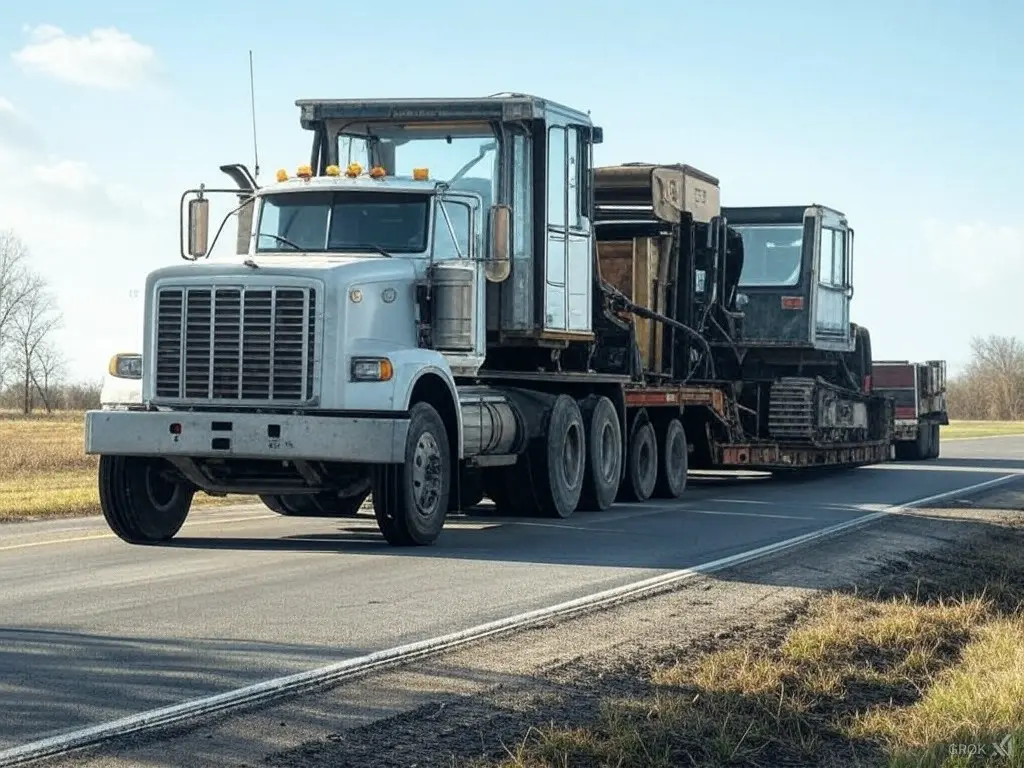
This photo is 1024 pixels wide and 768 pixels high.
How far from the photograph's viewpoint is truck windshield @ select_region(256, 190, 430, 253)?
49.1 ft

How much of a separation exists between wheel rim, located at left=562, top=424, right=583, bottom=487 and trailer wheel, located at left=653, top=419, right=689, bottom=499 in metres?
3.68

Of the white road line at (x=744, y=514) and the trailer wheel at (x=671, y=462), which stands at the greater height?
the trailer wheel at (x=671, y=462)

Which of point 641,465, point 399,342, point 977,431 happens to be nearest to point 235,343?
point 399,342

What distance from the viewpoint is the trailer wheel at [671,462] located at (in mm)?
21953

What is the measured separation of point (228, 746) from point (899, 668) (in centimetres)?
382

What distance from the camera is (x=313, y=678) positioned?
7598mm

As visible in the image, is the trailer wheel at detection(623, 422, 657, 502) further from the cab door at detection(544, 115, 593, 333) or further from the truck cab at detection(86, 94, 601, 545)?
the truck cab at detection(86, 94, 601, 545)

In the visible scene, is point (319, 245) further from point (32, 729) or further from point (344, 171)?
point (32, 729)

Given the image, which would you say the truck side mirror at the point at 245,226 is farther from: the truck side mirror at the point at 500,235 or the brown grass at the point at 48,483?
the brown grass at the point at 48,483

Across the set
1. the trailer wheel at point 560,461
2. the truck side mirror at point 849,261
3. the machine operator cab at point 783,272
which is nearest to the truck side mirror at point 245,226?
the trailer wheel at point 560,461

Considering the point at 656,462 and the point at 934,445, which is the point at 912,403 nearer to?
the point at 934,445

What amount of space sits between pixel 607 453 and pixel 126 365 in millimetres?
7031

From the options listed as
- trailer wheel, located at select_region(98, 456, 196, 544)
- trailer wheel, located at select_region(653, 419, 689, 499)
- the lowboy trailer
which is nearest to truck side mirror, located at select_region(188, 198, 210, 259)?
trailer wheel, located at select_region(98, 456, 196, 544)

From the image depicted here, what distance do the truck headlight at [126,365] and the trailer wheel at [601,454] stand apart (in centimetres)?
635
